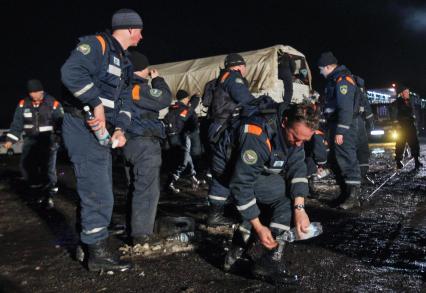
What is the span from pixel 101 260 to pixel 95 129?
3.44ft

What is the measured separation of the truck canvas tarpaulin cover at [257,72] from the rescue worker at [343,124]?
Answer: 563 centimetres

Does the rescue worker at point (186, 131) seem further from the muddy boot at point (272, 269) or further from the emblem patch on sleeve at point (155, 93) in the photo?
the muddy boot at point (272, 269)

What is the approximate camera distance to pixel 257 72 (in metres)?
12.0

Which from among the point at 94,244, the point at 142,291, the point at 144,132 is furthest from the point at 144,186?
the point at 142,291

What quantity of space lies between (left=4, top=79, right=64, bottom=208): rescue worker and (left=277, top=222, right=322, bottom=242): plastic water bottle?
403 cm

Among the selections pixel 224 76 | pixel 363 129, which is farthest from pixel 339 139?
pixel 224 76

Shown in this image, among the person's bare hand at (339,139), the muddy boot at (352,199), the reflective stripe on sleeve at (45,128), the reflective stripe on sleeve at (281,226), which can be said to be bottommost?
the muddy boot at (352,199)

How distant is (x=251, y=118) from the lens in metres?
2.90

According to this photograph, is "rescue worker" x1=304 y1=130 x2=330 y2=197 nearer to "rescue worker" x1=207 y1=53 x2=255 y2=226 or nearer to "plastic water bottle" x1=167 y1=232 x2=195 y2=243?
"rescue worker" x1=207 y1=53 x2=255 y2=226

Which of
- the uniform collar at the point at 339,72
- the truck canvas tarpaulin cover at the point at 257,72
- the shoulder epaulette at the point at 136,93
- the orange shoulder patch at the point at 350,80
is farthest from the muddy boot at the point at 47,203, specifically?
the truck canvas tarpaulin cover at the point at 257,72

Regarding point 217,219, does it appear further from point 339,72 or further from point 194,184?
point 194,184

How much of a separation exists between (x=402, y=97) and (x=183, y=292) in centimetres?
909

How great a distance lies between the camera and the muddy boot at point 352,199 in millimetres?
5289

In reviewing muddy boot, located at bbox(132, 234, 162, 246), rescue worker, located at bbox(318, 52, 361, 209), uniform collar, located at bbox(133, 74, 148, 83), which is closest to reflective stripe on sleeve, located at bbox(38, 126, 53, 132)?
uniform collar, located at bbox(133, 74, 148, 83)
